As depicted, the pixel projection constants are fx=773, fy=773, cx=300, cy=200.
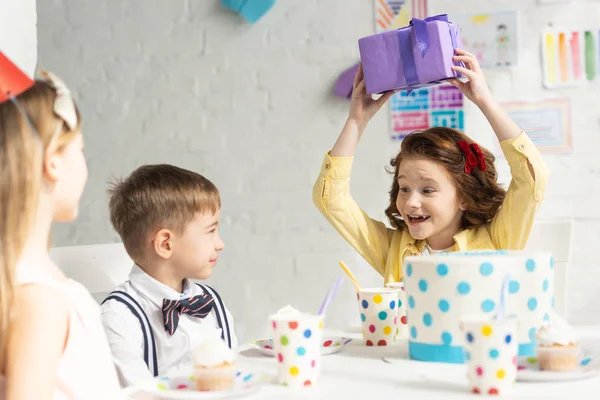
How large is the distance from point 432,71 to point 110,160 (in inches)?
76.1

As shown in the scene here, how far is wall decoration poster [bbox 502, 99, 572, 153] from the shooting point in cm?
276

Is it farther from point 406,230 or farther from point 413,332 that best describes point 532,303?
point 406,230

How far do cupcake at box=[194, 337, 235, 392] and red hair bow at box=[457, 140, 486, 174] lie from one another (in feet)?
3.66

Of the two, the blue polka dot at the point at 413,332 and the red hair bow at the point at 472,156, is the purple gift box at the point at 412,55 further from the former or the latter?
the blue polka dot at the point at 413,332

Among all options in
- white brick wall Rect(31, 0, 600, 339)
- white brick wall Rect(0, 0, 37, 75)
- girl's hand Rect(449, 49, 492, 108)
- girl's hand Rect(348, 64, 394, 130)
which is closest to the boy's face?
girl's hand Rect(348, 64, 394, 130)

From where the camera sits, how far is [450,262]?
1.00 metres

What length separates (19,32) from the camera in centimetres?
210

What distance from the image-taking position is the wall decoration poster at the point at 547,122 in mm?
2760

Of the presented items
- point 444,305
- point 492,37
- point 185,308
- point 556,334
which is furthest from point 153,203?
point 492,37

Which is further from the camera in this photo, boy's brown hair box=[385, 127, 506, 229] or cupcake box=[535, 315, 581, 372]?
boy's brown hair box=[385, 127, 506, 229]

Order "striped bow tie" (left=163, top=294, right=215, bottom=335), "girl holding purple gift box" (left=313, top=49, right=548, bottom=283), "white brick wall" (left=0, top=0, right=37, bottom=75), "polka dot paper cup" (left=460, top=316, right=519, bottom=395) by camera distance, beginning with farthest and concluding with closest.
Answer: "white brick wall" (left=0, top=0, right=37, bottom=75) < "girl holding purple gift box" (left=313, top=49, right=548, bottom=283) < "striped bow tie" (left=163, top=294, right=215, bottom=335) < "polka dot paper cup" (left=460, top=316, right=519, bottom=395)

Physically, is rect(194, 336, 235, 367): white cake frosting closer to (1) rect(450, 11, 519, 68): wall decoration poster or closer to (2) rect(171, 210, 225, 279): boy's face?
(2) rect(171, 210, 225, 279): boy's face

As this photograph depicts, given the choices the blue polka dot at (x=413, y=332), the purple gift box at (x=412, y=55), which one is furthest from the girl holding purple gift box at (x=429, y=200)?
the blue polka dot at (x=413, y=332)

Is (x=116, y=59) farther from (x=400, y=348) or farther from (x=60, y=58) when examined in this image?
(x=400, y=348)
